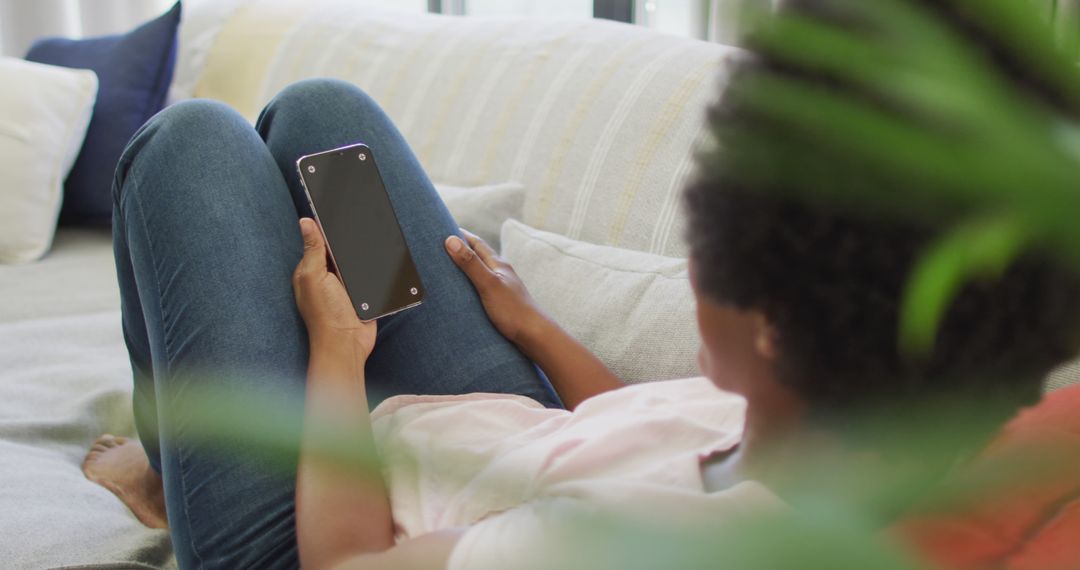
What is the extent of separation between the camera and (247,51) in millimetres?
2023

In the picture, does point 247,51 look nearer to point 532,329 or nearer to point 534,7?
point 534,7

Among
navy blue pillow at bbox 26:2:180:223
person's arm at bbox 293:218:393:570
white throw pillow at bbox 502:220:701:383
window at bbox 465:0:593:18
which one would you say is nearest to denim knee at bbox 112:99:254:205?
person's arm at bbox 293:218:393:570

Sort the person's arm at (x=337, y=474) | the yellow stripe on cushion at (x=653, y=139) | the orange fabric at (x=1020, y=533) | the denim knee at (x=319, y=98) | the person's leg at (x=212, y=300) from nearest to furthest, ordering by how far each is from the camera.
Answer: the orange fabric at (x=1020, y=533), the person's arm at (x=337, y=474), the person's leg at (x=212, y=300), the denim knee at (x=319, y=98), the yellow stripe on cushion at (x=653, y=139)

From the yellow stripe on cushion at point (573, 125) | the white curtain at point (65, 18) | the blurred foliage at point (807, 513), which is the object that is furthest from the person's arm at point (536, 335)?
the white curtain at point (65, 18)

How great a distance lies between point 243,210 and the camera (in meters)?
0.94

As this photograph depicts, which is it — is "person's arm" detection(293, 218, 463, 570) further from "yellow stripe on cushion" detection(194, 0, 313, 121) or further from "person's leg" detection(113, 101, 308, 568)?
"yellow stripe on cushion" detection(194, 0, 313, 121)

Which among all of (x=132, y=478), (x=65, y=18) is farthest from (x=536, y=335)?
(x=65, y=18)

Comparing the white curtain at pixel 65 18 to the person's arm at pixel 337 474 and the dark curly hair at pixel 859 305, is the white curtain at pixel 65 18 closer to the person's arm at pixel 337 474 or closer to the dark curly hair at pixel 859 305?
the person's arm at pixel 337 474

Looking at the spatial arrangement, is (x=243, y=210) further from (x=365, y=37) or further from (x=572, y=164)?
(x=365, y=37)

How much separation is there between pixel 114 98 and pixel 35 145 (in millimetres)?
210

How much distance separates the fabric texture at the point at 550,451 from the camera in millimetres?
599

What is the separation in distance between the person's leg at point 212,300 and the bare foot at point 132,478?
17 cm

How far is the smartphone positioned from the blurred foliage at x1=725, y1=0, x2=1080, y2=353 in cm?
82

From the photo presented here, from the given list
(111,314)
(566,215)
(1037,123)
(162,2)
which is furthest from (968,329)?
(162,2)
